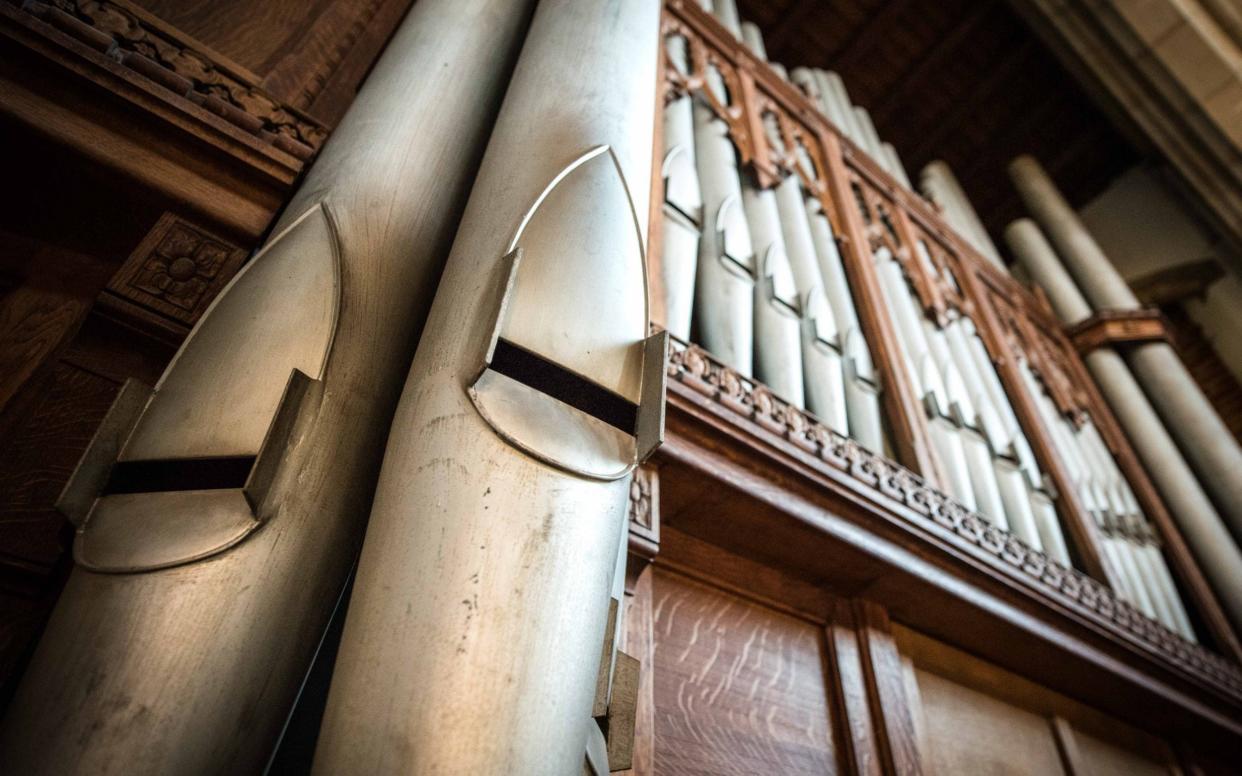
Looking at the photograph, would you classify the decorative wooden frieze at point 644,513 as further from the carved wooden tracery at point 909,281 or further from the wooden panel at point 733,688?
the carved wooden tracery at point 909,281

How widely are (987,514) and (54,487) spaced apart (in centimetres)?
193

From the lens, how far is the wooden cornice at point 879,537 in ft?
4.10

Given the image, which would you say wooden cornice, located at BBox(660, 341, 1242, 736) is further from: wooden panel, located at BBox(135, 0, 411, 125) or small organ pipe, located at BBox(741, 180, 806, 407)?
wooden panel, located at BBox(135, 0, 411, 125)

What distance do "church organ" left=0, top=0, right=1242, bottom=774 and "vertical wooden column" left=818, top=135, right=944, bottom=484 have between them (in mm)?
15

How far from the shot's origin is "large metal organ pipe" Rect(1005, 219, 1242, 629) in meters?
2.65

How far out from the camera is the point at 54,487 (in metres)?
0.84

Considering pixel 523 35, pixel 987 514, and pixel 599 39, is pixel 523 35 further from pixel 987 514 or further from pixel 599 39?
pixel 987 514

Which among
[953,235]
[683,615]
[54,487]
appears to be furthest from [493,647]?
[953,235]

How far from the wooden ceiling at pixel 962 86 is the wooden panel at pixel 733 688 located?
4.12m

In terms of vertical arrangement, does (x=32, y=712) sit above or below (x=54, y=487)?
below

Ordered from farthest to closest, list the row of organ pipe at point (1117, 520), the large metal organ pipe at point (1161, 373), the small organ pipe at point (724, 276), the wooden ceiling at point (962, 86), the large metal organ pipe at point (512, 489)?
the wooden ceiling at point (962, 86)
the large metal organ pipe at point (1161, 373)
the row of organ pipe at point (1117, 520)
the small organ pipe at point (724, 276)
the large metal organ pipe at point (512, 489)

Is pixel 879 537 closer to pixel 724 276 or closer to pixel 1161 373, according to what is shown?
pixel 724 276

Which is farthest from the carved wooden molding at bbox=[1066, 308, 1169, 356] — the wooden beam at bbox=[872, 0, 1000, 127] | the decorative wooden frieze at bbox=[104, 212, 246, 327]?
the decorative wooden frieze at bbox=[104, 212, 246, 327]

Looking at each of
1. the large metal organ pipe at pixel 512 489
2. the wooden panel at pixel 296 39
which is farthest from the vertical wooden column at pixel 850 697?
the wooden panel at pixel 296 39
